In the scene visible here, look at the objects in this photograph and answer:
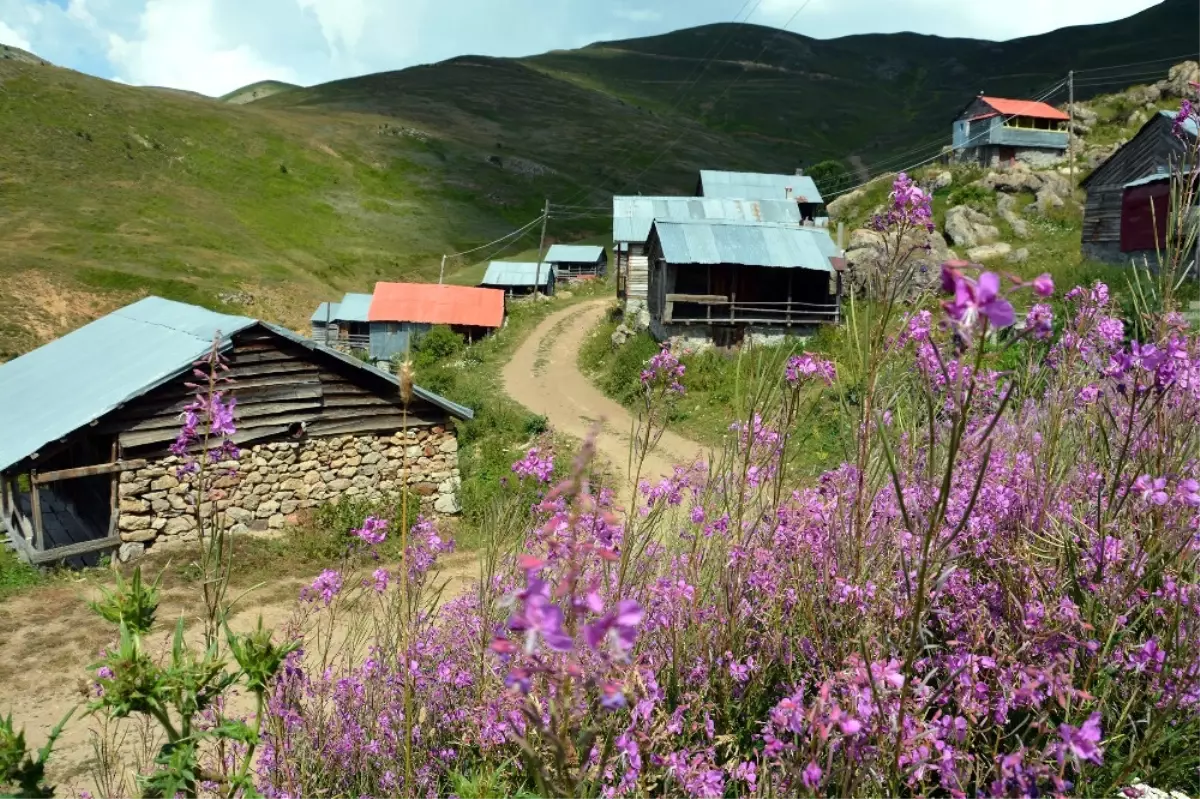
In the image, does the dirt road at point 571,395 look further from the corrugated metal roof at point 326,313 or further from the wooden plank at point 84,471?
the corrugated metal roof at point 326,313

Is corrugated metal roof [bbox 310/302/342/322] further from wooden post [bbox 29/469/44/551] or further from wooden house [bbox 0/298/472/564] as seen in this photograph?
wooden post [bbox 29/469/44/551]

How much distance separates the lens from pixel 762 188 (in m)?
43.1

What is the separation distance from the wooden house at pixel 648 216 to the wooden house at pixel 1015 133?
74.4 ft

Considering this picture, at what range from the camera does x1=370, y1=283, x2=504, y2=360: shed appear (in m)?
40.5

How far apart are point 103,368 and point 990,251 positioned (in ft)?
121

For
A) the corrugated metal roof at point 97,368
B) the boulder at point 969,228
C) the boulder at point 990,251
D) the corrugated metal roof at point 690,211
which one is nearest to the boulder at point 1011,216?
the boulder at point 969,228

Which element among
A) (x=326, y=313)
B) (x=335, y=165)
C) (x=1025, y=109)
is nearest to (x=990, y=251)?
(x=1025, y=109)

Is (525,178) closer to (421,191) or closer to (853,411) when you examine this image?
(421,191)

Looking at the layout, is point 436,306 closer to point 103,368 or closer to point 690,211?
point 690,211

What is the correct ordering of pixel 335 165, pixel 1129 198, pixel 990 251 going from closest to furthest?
pixel 1129 198
pixel 990 251
pixel 335 165

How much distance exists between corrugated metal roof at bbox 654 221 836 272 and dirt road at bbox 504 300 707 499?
6259mm

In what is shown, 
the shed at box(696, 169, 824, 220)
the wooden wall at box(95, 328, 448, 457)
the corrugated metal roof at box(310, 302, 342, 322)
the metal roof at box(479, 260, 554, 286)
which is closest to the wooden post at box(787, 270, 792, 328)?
the shed at box(696, 169, 824, 220)

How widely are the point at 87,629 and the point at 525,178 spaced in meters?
97.8

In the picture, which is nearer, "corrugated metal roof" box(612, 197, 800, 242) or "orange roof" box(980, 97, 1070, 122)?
"corrugated metal roof" box(612, 197, 800, 242)
